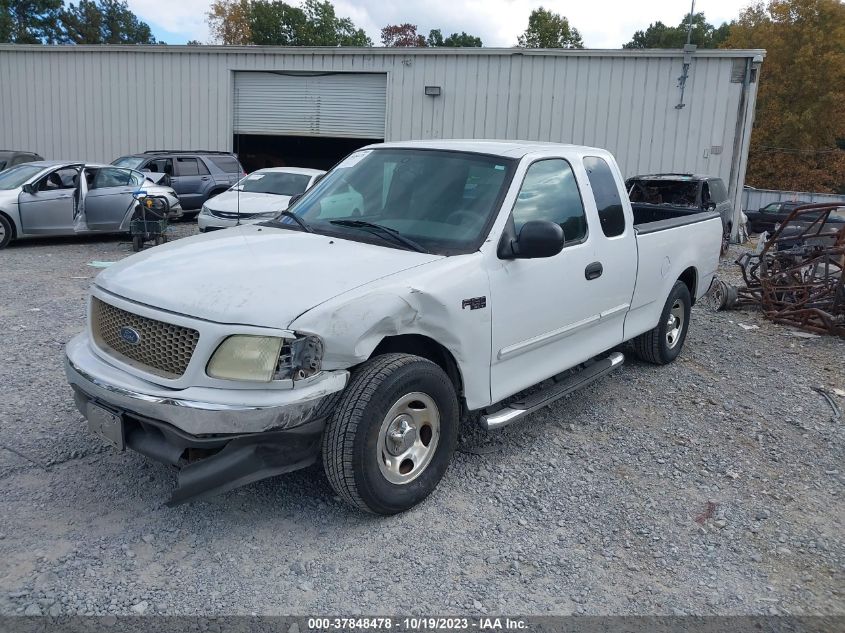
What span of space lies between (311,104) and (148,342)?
18.0 metres

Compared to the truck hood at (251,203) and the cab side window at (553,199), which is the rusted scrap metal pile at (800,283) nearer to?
the cab side window at (553,199)

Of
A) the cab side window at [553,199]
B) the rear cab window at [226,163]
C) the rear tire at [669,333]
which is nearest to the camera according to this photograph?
the cab side window at [553,199]

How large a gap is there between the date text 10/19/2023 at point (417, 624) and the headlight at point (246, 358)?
1034mm

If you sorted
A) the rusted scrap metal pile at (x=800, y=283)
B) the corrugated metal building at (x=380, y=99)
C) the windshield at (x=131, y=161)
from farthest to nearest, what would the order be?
the corrugated metal building at (x=380, y=99)
the windshield at (x=131, y=161)
the rusted scrap metal pile at (x=800, y=283)

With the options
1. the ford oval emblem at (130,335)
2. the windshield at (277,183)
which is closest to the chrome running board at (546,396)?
the ford oval emblem at (130,335)

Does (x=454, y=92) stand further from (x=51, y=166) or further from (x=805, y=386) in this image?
(x=805, y=386)

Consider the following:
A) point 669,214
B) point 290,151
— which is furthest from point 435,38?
point 669,214

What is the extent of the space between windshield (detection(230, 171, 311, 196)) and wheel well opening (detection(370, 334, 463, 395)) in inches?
394

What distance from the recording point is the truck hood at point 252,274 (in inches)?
126

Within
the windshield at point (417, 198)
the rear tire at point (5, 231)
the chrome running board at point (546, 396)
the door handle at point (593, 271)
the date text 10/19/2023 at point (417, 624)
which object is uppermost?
the windshield at point (417, 198)

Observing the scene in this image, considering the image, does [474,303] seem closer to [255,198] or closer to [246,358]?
[246,358]

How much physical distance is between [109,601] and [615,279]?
12.2ft

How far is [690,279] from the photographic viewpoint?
679cm

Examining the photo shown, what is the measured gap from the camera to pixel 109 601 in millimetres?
2922
